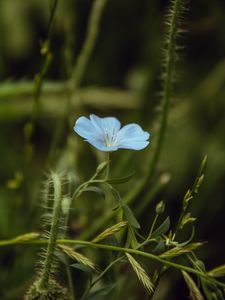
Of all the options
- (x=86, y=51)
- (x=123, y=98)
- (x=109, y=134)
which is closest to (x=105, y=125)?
(x=109, y=134)

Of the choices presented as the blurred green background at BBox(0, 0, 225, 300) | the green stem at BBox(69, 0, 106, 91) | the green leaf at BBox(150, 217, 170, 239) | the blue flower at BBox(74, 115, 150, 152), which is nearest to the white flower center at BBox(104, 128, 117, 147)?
the blue flower at BBox(74, 115, 150, 152)

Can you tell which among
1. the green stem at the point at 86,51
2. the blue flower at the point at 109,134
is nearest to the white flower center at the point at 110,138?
the blue flower at the point at 109,134

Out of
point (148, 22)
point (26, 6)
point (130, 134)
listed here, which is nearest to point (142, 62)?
point (148, 22)

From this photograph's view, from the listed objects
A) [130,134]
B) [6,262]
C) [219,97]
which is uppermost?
[130,134]

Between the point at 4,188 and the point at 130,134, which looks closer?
the point at 130,134

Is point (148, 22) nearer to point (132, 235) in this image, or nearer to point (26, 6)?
point (26, 6)

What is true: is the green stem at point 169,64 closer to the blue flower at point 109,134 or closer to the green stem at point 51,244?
the blue flower at point 109,134

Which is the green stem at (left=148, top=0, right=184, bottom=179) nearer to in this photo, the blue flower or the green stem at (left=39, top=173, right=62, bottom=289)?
the blue flower
